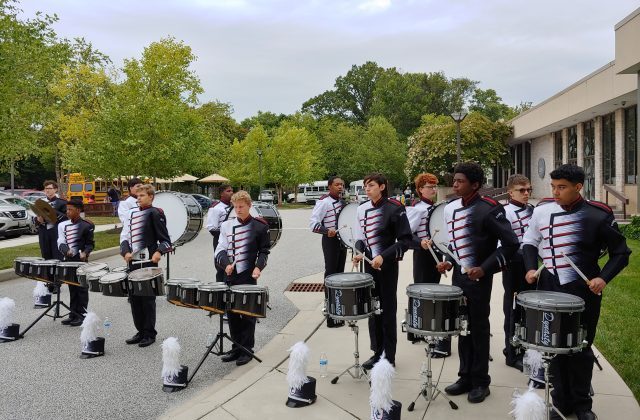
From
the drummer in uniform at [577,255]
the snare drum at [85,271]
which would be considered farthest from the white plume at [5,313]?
the drummer in uniform at [577,255]

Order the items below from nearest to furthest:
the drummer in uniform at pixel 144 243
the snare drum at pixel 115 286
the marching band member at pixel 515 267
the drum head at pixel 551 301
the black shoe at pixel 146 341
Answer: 1. the drum head at pixel 551 301
2. the marching band member at pixel 515 267
3. the snare drum at pixel 115 286
4. the black shoe at pixel 146 341
5. the drummer in uniform at pixel 144 243

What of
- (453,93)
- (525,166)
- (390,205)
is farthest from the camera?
(453,93)

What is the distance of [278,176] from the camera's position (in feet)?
174

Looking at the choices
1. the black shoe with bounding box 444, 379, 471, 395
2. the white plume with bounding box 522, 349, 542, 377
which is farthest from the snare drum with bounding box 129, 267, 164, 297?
the white plume with bounding box 522, 349, 542, 377

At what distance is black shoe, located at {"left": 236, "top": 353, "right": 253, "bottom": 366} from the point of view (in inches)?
251

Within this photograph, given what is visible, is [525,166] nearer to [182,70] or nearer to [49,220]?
[182,70]

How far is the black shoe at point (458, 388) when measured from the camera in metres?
5.13

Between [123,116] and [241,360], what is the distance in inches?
728

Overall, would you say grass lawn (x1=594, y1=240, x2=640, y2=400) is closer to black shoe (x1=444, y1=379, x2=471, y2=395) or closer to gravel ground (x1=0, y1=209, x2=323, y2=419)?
black shoe (x1=444, y1=379, x2=471, y2=395)

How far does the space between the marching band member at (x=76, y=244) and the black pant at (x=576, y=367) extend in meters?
6.63

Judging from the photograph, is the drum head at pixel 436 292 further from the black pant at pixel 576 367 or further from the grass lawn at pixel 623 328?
the grass lawn at pixel 623 328

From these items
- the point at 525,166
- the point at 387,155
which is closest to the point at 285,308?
the point at 525,166

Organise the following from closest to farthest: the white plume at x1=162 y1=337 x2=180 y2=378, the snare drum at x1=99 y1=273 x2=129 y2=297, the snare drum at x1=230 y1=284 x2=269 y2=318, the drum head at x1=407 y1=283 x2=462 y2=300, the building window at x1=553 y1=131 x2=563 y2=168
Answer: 1. the drum head at x1=407 y1=283 x2=462 y2=300
2. the white plume at x1=162 y1=337 x2=180 y2=378
3. the snare drum at x1=230 y1=284 x2=269 y2=318
4. the snare drum at x1=99 y1=273 x2=129 y2=297
5. the building window at x1=553 y1=131 x2=563 y2=168

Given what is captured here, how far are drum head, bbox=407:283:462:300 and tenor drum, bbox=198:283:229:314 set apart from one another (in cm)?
205
